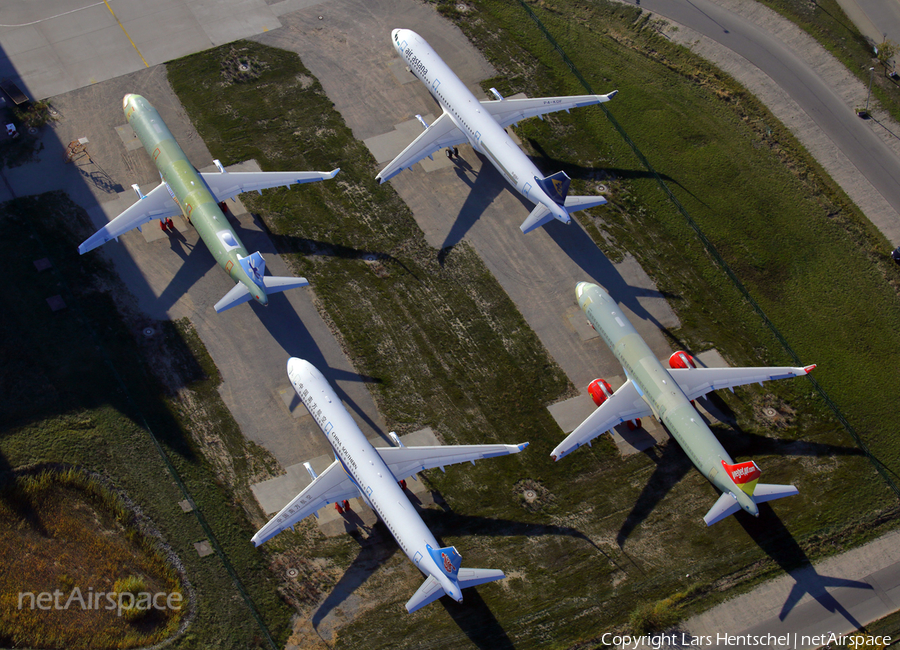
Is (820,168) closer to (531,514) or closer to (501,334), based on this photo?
(501,334)

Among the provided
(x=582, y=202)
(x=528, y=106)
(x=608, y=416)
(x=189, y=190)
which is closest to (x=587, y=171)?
(x=528, y=106)

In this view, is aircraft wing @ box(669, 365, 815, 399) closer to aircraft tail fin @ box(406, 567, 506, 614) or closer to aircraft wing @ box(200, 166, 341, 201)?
aircraft tail fin @ box(406, 567, 506, 614)

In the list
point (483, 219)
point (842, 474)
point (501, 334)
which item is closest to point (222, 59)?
point (483, 219)

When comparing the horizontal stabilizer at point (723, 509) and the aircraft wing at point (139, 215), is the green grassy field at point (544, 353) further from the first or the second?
the aircraft wing at point (139, 215)

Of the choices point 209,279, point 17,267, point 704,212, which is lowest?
point 17,267

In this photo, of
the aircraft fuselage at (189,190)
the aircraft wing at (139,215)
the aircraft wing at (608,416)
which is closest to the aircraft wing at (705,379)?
the aircraft wing at (608,416)

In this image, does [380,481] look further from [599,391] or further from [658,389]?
[658,389]
